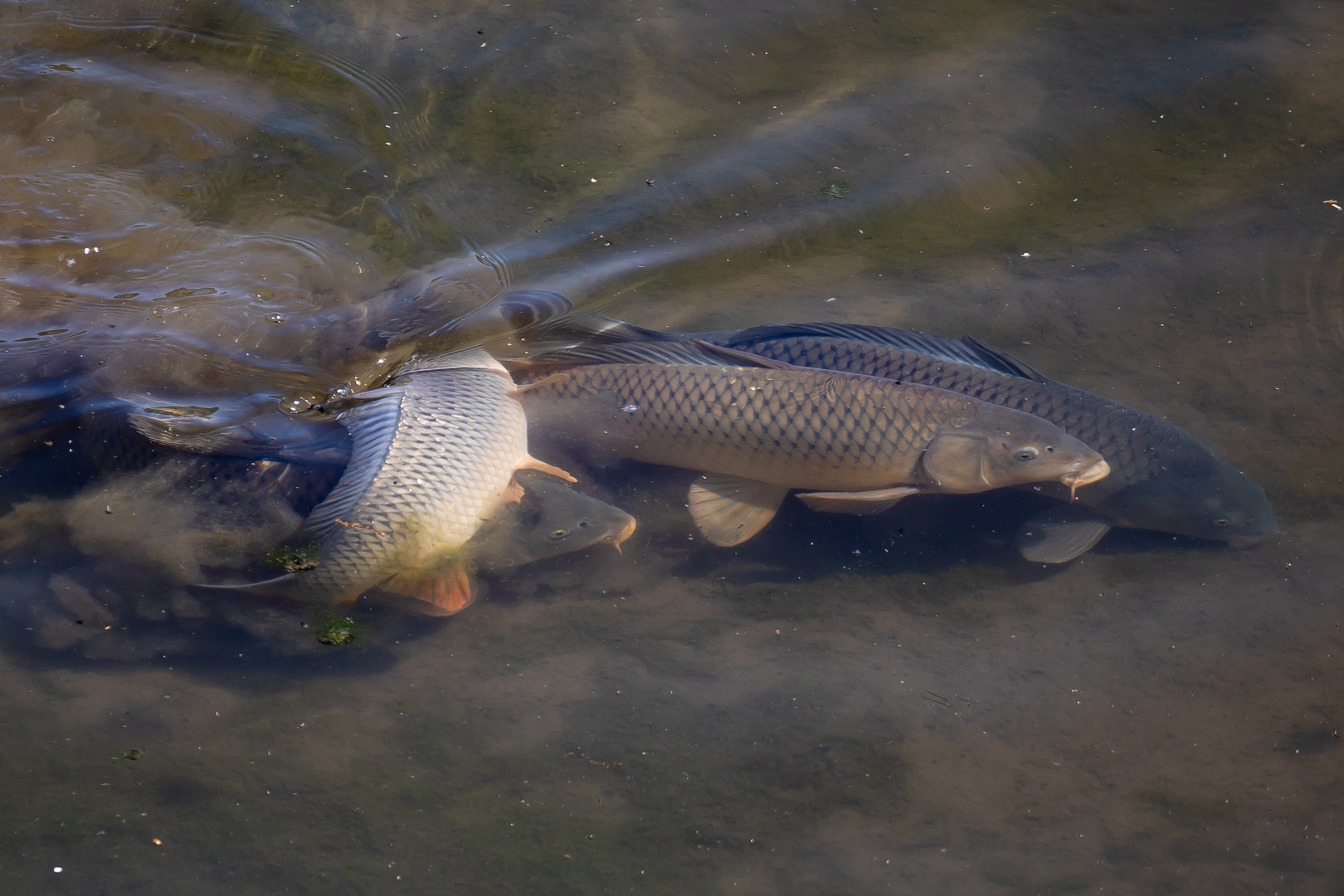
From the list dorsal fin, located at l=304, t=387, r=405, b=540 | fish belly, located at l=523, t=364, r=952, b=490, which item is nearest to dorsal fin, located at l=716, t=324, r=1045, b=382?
fish belly, located at l=523, t=364, r=952, b=490

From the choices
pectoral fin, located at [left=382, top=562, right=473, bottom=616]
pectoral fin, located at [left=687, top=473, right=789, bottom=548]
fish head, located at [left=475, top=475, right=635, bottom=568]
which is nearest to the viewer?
pectoral fin, located at [left=382, top=562, right=473, bottom=616]

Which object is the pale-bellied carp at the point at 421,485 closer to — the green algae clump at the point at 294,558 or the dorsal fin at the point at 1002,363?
the green algae clump at the point at 294,558

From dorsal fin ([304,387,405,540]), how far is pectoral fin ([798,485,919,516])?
61.9 inches

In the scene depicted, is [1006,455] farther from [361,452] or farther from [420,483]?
[361,452]

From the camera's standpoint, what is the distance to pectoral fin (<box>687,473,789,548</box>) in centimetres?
328

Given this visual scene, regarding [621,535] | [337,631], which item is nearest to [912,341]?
[621,535]

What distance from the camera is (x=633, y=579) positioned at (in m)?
3.20

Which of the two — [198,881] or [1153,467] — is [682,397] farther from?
[198,881]

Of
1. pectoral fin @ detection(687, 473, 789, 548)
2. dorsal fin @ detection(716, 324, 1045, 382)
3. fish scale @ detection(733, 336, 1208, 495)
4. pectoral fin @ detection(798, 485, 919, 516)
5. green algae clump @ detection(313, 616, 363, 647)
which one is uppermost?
dorsal fin @ detection(716, 324, 1045, 382)

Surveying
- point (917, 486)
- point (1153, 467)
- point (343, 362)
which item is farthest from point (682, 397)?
point (1153, 467)

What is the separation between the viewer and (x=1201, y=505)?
321 centimetres

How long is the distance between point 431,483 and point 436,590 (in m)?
0.38

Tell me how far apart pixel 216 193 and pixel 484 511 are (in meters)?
2.31

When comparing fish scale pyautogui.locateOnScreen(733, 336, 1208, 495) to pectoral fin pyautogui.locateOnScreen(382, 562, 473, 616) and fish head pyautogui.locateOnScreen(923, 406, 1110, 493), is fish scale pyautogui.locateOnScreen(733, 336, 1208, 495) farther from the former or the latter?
pectoral fin pyautogui.locateOnScreen(382, 562, 473, 616)
